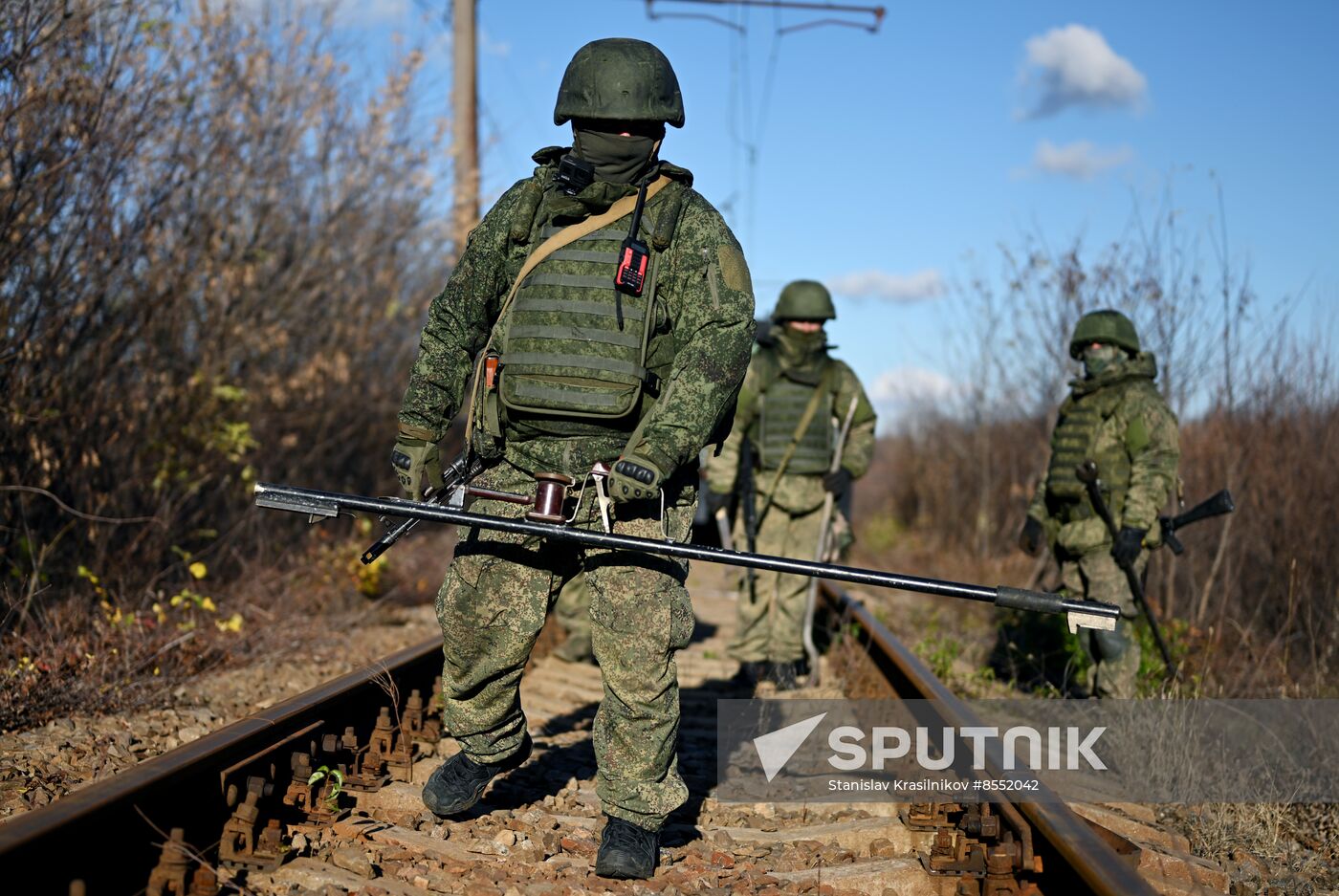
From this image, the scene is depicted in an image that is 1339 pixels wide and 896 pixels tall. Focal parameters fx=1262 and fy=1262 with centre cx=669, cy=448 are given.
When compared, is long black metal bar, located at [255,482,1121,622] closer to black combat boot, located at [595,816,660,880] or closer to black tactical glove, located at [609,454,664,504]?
black tactical glove, located at [609,454,664,504]

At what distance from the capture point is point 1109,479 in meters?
6.85

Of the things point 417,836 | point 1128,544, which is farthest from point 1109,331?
point 417,836

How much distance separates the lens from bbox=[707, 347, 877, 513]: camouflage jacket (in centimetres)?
795

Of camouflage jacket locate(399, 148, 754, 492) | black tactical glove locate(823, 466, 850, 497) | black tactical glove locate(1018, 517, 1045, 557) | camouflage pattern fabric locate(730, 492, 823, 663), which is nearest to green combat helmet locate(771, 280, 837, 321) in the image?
black tactical glove locate(823, 466, 850, 497)

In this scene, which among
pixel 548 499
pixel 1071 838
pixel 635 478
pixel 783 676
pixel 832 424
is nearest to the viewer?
pixel 1071 838

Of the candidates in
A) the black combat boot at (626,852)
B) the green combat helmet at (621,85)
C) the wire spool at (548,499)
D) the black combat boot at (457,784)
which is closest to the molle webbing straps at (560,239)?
the green combat helmet at (621,85)

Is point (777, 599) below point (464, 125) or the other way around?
below

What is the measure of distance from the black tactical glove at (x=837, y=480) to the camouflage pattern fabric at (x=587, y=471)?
387 centimetres

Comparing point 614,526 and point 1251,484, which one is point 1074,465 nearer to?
→ point 1251,484

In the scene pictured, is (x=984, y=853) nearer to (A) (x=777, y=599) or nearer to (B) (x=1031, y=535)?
(B) (x=1031, y=535)

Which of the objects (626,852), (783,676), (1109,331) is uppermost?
(1109,331)

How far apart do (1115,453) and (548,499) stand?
414cm

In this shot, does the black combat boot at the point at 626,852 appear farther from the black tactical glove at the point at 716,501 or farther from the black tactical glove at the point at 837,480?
the black tactical glove at the point at 837,480

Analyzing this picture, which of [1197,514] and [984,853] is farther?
[1197,514]
